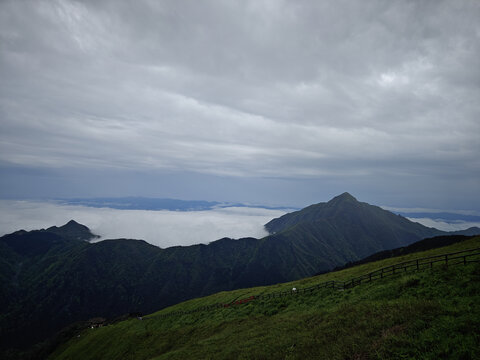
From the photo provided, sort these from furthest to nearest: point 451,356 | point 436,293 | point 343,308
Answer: point 343,308
point 436,293
point 451,356

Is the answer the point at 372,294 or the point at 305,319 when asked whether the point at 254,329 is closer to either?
the point at 305,319

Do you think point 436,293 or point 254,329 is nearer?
point 436,293

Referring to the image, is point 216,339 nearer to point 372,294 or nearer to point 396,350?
point 372,294

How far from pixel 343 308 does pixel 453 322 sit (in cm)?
1181

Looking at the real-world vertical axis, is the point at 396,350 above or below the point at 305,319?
above

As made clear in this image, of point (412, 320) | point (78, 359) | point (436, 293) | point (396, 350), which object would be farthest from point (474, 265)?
point (78, 359)

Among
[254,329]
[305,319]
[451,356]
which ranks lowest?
[254,329]

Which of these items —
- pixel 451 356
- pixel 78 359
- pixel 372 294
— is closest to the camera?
pixel 451 356

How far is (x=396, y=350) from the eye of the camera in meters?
14.5

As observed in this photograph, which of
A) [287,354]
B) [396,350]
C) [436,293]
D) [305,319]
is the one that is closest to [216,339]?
[305,319]

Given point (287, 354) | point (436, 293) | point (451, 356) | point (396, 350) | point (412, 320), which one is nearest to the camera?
point (451, 356)

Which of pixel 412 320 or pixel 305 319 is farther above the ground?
pixel 412 320

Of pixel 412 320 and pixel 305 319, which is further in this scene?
pixel 305 319

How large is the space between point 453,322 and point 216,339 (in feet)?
85.3
